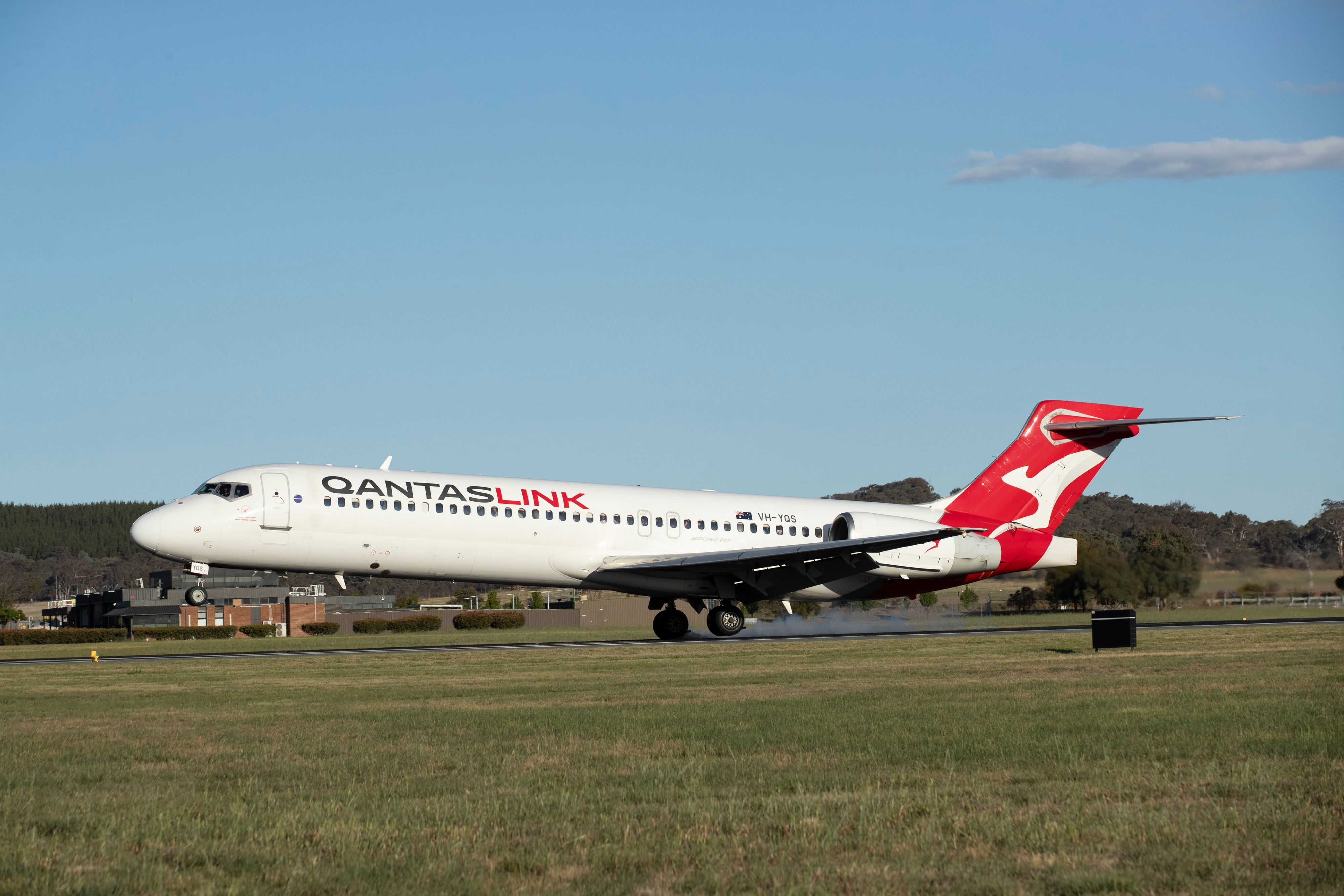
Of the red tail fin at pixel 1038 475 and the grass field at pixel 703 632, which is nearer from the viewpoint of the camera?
the grass field at pixel 703 632

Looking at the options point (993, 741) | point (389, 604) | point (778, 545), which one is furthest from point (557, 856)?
point (389, 604)

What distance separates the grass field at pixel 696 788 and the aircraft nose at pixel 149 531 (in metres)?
10.6

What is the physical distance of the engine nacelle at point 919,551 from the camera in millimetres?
36000

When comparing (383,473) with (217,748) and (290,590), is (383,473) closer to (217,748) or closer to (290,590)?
(217,748)

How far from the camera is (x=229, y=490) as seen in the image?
30703 mm

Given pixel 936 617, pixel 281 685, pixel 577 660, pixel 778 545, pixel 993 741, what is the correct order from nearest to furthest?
pixel 993 741, pixel 281 685, pixel 577 660, pixel 778 545, pixel 936 617

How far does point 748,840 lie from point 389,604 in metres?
96.4

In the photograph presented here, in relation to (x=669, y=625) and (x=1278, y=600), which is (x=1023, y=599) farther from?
(x=669, y=625)

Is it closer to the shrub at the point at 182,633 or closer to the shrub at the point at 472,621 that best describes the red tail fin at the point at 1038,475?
the shrub at the point at 472,621

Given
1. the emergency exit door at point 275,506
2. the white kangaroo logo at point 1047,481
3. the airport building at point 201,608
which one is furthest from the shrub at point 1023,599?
the airport building at point 201,608

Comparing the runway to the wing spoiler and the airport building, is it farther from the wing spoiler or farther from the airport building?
the airport building

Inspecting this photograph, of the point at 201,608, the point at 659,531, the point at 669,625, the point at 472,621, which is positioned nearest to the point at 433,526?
the point at 659,531

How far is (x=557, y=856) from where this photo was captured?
298 inches

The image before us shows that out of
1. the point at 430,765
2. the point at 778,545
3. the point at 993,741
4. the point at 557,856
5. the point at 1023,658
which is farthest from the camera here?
the point at 778,545
